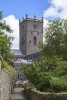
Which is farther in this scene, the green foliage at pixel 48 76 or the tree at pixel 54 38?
the tree at pixel 54 38

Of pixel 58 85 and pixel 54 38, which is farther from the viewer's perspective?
pixel 54 38

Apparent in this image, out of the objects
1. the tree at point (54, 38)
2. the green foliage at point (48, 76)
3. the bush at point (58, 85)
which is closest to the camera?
the bush at point (58, 85)

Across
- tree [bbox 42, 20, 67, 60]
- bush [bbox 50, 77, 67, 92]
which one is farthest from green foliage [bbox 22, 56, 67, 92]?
tree [bbox 42, 20, 67, 60]

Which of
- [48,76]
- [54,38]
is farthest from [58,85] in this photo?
[54,38]

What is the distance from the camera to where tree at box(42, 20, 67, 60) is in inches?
2576

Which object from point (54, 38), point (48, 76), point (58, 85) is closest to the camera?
point (58, 85)

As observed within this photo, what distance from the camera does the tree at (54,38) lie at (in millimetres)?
65438

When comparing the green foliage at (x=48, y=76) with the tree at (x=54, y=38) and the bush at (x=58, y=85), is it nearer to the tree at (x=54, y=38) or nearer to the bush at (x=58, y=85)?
the bush at (x=58, y=85)

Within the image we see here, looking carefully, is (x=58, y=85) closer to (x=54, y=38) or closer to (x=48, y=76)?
(x=48, y=76)

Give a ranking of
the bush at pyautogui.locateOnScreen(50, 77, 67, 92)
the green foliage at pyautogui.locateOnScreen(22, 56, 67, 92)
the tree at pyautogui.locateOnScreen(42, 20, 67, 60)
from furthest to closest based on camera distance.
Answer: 1. the tree at pyautogui.locateOnScreen(42, 20, 67, 60)
2. the green foliage at pyautogui.locateOnScreen(22, 56, 67, 92)
3. the bush at pyautogui.locateOnScreen(50, 77, 67, 92)

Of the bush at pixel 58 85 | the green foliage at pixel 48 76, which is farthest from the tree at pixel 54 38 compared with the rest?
the bush at pixel 58 85

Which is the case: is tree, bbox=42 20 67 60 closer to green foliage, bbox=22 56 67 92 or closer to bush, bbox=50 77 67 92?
green foliage, bbox=22 56 67 92

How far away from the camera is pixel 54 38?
66438 mm

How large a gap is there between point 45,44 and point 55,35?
2650 mm
